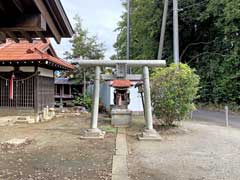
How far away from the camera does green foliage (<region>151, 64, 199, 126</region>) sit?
11.6 m

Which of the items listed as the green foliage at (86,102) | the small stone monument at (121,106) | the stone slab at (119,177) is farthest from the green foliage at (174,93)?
the green foliage at (86,102)

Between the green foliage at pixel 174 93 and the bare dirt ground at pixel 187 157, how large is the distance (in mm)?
799

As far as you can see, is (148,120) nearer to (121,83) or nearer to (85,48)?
(121,83)

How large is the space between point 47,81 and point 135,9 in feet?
51.0

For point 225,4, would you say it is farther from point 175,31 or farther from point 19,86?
point 19,86

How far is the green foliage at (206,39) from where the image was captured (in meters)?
20.1

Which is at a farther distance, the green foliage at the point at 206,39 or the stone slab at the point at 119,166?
the green foliage at the point at 206,39

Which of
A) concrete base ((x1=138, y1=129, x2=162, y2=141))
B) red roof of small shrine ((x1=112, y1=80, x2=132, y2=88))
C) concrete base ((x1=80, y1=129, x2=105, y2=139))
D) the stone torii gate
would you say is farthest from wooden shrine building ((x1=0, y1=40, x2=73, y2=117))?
concrete base ((x1=138, y1=129, x2=162, y2=141))

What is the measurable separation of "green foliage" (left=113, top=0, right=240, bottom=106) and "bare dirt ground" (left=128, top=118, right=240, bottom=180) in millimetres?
10059

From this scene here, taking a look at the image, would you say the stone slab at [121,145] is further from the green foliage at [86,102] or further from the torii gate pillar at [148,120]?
the green foliage at [86,102]

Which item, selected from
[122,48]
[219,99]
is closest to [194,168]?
[219,99]

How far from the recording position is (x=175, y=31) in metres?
15.4

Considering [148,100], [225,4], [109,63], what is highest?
[225,4]

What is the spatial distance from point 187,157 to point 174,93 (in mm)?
4480
